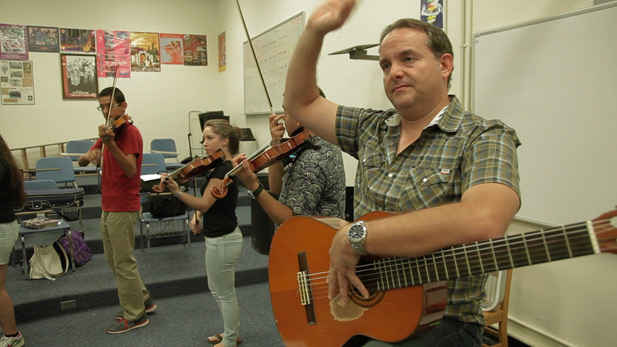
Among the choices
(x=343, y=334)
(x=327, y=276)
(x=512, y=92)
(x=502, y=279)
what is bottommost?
(x=502, y=279)

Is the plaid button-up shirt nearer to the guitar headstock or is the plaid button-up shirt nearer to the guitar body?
the guitar body

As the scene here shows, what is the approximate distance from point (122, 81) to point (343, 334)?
8.68 metres

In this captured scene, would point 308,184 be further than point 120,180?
No

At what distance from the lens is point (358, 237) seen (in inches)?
41.1

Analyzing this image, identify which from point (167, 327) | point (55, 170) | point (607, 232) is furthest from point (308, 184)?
point (55, 170)

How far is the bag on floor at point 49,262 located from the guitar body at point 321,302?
346 cm

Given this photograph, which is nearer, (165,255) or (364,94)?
(364,94)

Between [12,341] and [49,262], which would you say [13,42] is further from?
[12,341]

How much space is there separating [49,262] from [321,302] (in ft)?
12.4


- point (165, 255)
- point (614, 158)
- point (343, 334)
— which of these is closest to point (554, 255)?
point (343, 334)

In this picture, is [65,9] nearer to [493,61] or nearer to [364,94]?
[364,94]

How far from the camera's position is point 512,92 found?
2.62m

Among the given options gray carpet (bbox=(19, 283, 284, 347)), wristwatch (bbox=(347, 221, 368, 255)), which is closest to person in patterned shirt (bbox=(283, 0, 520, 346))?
wristwatch (bbox=(347, 221, 368, 255))

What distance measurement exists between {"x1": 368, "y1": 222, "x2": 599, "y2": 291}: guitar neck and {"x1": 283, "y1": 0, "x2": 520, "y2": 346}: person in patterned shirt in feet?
0.10
